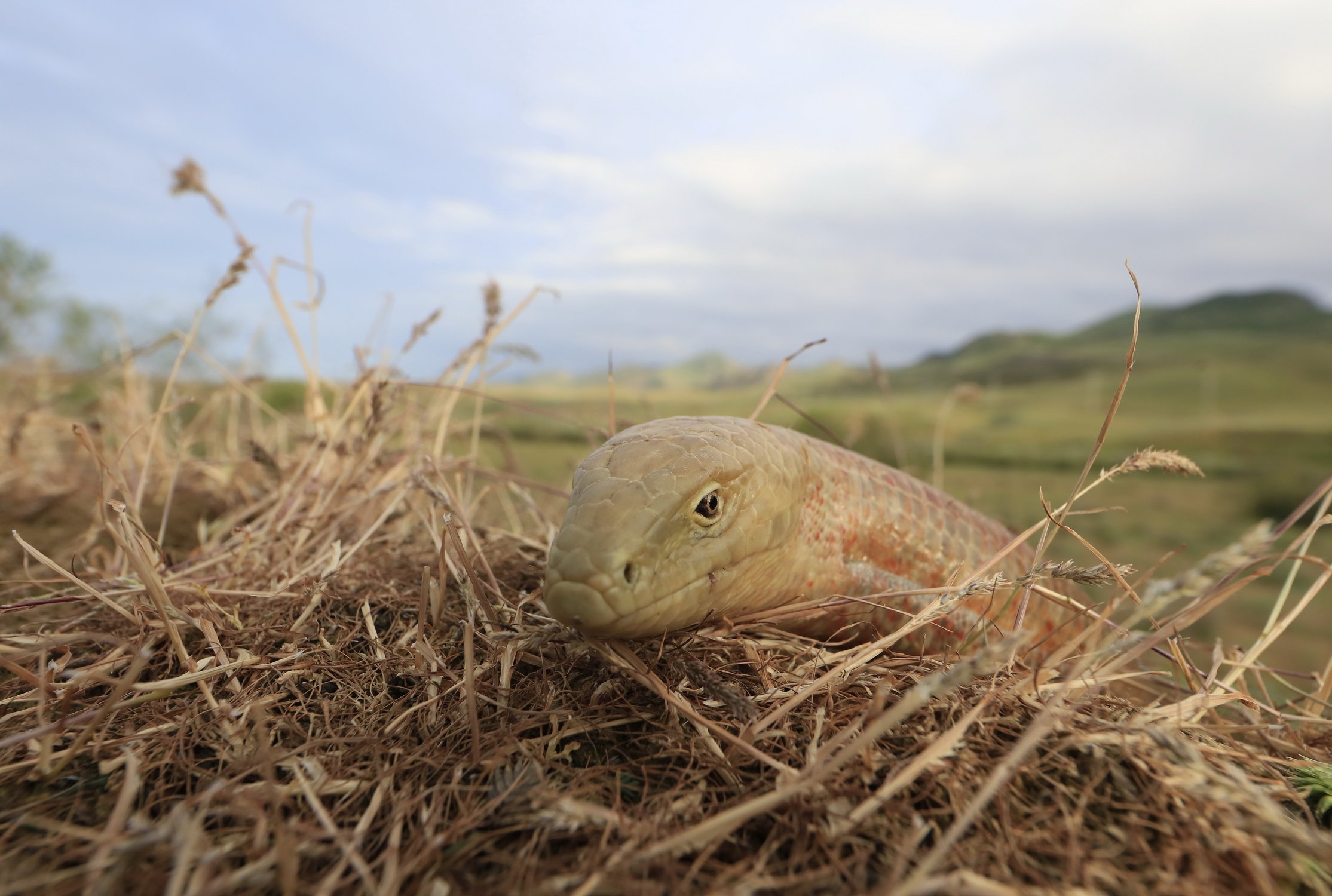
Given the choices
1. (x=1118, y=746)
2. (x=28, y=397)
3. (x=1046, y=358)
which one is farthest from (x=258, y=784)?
(x=1046, y=358)

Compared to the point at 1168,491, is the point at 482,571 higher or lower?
higher

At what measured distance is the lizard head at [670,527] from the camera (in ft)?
4.65

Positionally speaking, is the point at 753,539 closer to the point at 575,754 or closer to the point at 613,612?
the point at 613,612

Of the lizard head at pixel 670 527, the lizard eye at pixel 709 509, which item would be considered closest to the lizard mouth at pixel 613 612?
the lizard head at pixel 670 527

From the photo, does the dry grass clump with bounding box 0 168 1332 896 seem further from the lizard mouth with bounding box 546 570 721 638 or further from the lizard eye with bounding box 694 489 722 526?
the lizard eye with bounding box 694 489 722 526

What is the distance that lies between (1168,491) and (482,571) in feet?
108

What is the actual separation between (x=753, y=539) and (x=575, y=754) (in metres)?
0.74

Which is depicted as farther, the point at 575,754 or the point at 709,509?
the point at 709,509

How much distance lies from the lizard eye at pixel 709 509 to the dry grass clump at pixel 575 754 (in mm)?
318

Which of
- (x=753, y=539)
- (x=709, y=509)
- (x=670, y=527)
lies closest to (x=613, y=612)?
(x=670, y=527)

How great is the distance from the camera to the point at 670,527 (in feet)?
5.19

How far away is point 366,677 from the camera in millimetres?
1547

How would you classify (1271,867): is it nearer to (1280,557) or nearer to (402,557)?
(1280,557)

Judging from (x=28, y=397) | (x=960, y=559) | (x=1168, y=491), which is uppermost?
(x=28, y=397)
